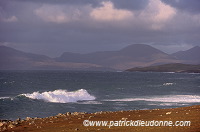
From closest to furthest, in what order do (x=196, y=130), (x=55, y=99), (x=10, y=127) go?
(x=196, y=130), (x=10, y=127), (x=55, y=99)

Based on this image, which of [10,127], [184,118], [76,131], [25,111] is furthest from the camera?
[25,111]

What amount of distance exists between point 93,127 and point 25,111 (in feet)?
84.4

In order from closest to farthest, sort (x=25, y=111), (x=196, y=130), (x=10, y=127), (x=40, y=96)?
(x=196, y=130) < (x=10, y=127) < (x=25, y=111) < (x=40, y=96)

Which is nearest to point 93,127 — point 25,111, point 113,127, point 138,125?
point 113,127

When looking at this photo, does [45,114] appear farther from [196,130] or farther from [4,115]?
[196,130]

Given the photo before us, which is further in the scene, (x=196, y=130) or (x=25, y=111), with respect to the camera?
(x=25, y=111)

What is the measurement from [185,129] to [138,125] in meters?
2.78

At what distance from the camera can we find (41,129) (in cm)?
1742

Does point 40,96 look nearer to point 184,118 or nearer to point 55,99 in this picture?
point 55,99

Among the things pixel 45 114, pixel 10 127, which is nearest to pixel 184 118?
pixel 10 127

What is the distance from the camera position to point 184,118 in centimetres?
1741

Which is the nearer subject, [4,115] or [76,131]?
[76,131]

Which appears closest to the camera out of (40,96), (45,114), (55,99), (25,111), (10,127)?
(10,127)

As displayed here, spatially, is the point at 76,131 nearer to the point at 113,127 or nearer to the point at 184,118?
the point at 113,127
